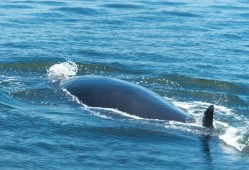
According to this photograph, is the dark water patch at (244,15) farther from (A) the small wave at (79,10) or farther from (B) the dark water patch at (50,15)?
(B) the dark water patch at (50,15)

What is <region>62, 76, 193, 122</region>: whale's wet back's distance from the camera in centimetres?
1484

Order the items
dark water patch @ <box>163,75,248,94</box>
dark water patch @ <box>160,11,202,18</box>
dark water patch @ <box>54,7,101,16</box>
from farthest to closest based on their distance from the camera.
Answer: dark water patch @ <box>160,11,202,18</box>
dark water patch @ <box>54,7,101,16</box>
dark water patch @ <box>163,75,248,94</box>

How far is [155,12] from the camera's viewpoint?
115ft

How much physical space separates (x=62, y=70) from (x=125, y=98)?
5.10m

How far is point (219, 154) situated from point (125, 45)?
1290 cm

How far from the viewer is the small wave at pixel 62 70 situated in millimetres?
19309

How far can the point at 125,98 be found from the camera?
15539 mm

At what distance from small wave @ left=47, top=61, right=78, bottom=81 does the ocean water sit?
0.04 metres

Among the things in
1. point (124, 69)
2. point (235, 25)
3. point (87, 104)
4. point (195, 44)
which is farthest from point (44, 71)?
point (235, 25)

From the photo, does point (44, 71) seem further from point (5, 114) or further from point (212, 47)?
point (212, 47)

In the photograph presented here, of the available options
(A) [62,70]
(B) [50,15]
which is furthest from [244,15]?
(A) [62,70]

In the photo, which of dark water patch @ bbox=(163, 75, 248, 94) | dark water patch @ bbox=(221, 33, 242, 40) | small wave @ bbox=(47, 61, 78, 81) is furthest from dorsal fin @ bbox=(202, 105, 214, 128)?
dark water patch @ bbox=(221, 33, 242, 40)

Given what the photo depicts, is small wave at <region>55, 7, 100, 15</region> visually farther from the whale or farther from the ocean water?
the whale

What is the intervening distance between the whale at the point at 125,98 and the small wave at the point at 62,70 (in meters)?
2.18
